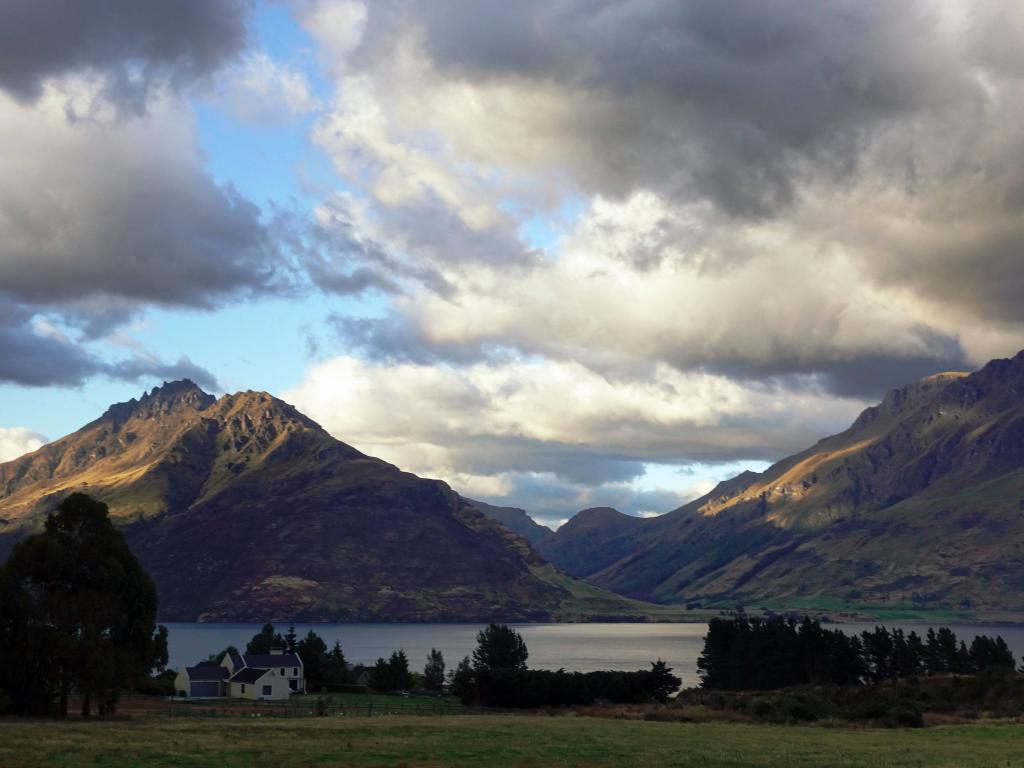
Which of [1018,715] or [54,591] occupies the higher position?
[54,591]

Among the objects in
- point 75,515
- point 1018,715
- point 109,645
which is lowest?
point 1018,715

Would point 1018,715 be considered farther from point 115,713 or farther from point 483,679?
point 115,713

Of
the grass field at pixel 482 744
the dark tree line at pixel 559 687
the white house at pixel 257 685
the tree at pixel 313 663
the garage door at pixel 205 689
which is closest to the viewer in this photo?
the grass field at pixel 482 744

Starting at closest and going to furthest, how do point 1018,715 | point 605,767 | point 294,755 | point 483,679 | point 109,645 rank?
1. point 605,767
2. point 294,755
3. point 109,645
4. point 1018,715
5. point 483,679

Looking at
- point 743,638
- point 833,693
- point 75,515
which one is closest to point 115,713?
point 75,515

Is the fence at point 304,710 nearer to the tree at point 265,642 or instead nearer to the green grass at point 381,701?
the green grass at point 381,701

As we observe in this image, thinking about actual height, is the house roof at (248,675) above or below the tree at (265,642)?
below

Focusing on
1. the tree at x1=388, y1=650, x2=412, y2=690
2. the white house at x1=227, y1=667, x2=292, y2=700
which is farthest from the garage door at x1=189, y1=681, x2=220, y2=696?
the tree at x1=388, y1=650, x2=412, y2=690

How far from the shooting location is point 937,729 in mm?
85312

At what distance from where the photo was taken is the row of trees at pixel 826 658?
159 metres

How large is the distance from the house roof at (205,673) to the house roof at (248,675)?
375cm

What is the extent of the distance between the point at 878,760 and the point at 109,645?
209ft

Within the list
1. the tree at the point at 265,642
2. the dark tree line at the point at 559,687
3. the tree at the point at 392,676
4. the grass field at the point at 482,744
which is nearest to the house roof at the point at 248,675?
the tree at the point at 392,676

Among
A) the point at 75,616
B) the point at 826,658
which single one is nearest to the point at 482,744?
the point at 75,616
